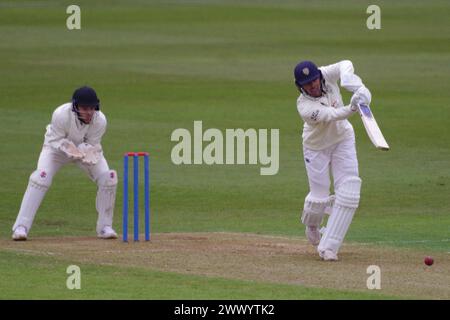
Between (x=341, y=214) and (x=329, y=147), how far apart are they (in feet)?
2.43

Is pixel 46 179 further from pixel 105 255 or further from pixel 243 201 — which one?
pixel 243 201

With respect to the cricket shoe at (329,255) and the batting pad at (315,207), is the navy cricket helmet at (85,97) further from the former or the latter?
the cricket shoe at (329,255)

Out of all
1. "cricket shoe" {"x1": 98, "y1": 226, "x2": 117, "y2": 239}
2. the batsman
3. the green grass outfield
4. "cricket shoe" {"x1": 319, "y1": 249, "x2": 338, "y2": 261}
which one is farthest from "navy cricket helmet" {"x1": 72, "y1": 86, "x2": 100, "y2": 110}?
"cricket shoe" {"x1": 319, "y1": 249, "x2": 338, "y2": 261}

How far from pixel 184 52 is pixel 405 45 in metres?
6.75

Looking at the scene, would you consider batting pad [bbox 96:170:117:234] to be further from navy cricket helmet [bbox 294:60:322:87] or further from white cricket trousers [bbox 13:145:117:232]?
navy cricket helmet [bbox 294:60:322:87]

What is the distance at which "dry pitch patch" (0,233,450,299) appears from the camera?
472 inches

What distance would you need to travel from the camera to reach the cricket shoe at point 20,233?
1469 centimetres

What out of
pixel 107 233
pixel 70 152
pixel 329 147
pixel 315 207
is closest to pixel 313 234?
pixel 315 207

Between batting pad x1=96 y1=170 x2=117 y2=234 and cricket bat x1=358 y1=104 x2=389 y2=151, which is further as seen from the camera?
batting pad x1=96 y1=170 x2=117 y2=234

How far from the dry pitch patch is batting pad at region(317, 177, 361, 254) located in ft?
0.74

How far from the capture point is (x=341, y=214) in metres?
13.2

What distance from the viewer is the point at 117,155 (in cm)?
2327

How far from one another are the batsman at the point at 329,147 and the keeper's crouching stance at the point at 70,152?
2.50 m

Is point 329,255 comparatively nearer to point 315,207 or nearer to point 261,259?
point 315,207
